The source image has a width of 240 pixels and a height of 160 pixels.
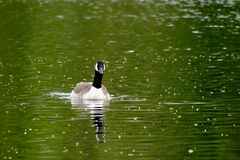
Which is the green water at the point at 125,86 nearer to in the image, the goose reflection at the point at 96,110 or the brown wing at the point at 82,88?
the goose reflection at the point at 96,110

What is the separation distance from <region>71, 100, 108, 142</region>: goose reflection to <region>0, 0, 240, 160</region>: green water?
0.06m

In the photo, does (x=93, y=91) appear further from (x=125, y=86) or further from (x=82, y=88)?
(x=125, y=86)

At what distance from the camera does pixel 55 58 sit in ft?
159

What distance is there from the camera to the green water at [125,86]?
26672mm

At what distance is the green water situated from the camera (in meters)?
26.7

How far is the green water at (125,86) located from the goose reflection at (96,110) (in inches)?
2.2

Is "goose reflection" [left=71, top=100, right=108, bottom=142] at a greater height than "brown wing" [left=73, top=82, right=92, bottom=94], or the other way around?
"goose reflection" [left=71, top=100, right=108, bottom=142]

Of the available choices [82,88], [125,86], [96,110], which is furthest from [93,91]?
[125,86]

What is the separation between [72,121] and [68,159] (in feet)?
20.3

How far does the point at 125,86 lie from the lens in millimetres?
38531

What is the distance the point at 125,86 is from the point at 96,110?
17.5 feet

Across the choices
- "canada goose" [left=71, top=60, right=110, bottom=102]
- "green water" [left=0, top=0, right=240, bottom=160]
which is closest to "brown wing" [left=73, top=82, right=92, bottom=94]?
"canada goose" [left=71, top=60, right=110, bottom=102]

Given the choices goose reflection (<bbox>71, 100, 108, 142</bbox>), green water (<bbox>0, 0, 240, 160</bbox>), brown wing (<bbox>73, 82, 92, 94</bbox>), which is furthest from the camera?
brown wing (<bbox>73, 82, 92, 94</bbox>)

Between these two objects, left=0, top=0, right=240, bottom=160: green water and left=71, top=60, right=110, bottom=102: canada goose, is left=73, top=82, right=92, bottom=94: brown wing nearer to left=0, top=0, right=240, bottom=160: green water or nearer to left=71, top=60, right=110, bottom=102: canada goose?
left=71, top=60, right=110, bottom=102: canada goose
